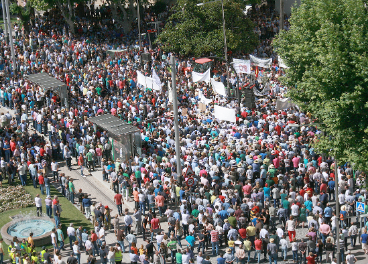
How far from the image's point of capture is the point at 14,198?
93.2 ft

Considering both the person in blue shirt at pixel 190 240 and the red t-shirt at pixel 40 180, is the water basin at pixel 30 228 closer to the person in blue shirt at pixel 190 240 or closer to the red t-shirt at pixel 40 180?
the red t-shirt at pixel 40 180

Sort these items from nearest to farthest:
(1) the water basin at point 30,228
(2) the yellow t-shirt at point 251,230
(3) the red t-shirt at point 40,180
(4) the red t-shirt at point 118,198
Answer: (2) the yellow t-shirt at point 251,230 → (1) the water basin at point 30,228 → (4) the red t-shirt at point 118,198 → (3) the red t-shirt at point 40,180

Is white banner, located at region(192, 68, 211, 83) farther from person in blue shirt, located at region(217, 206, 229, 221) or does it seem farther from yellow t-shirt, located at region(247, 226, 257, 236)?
yellow t-shirt, located at region(247, 226, 257, 236)

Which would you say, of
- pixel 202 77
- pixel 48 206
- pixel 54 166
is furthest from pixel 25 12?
pixel 48 206

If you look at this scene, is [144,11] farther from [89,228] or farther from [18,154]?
[89,228]

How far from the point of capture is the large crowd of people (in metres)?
21.9

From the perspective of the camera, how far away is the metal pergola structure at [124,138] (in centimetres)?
3008

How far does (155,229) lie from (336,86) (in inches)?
343

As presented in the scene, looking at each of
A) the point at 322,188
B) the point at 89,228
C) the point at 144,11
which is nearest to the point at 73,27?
the point at 144,11

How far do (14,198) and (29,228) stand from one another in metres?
3.75

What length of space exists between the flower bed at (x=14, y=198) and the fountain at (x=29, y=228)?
142cm

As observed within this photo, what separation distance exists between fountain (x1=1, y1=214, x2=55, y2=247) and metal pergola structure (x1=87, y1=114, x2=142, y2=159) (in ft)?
19.5

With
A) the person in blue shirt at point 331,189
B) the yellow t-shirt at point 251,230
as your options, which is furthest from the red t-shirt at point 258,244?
the person in blue shirt at point 331,189

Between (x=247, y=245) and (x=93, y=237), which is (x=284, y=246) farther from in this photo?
(x=93, y=237)
